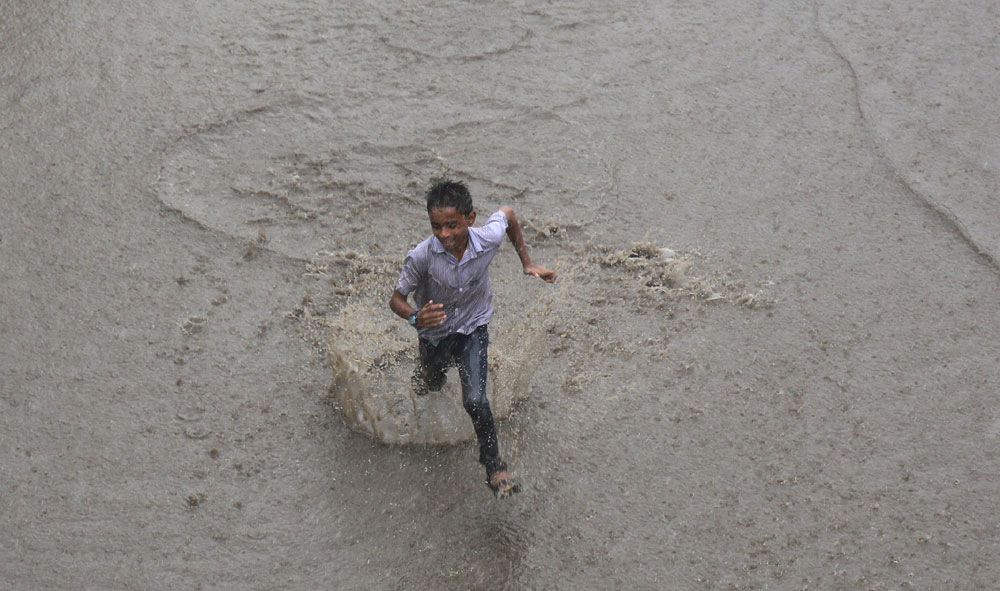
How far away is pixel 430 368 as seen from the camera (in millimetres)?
4387

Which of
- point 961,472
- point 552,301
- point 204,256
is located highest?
point 204,256

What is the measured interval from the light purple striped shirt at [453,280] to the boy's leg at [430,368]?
51mm

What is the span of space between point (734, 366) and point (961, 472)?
1128 millimetres

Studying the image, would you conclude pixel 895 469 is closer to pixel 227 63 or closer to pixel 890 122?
pixel 890 122

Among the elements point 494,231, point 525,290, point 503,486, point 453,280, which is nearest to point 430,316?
point 453,280

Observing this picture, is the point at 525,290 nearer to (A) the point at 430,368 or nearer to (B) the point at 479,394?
(A) the point at 430,368

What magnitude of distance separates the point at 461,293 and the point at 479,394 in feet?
1.39

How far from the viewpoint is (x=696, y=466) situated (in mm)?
4523

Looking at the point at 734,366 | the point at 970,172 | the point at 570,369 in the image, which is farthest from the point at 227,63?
the point at 970,172

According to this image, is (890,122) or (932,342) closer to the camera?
(932,342)

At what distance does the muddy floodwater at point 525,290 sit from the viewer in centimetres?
420

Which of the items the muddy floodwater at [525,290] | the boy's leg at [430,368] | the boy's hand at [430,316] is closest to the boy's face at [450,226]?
the boy's hand at [430,316]

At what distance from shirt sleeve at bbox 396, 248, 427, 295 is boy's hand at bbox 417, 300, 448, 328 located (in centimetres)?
31

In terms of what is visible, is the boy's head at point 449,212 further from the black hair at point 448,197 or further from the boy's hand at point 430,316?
the boy's hand at point 430,316
